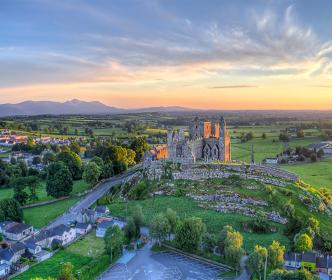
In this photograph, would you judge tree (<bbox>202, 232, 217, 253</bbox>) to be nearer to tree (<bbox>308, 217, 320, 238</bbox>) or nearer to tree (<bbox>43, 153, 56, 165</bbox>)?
tree (<bbox>308, 217, 320, 238</bbox>)

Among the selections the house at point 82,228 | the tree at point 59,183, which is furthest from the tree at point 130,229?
the tree at point 59,183

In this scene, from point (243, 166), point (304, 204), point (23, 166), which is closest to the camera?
point (304, 204)

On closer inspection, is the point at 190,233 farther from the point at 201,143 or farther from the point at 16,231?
the point at 201,143

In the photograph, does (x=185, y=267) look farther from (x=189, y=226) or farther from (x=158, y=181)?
(x=158, y=181)

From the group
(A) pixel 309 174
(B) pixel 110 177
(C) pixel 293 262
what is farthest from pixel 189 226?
(A) pixel 309 174

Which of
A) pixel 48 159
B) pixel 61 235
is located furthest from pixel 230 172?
pixel 48 159

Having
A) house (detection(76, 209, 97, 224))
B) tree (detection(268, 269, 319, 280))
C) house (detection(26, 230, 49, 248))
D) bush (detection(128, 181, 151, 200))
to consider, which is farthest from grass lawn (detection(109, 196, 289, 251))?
house (detection(26, 230, 49, 248))
